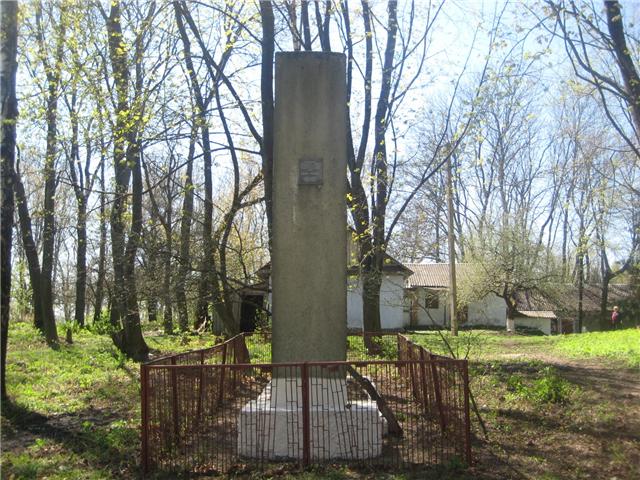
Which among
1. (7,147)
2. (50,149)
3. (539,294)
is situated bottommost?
(539,294)

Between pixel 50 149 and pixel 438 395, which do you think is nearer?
pixel 438 395

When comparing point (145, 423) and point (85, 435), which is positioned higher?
point (145, 423)

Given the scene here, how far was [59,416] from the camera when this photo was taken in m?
9.34

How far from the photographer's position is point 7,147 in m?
9.88

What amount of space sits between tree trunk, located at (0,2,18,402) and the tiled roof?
115 ft

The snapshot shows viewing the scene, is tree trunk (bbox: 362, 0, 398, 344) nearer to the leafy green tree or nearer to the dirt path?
the dirt path

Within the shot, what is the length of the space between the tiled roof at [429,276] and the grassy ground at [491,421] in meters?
30.8

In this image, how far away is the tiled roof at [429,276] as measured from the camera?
45047mm

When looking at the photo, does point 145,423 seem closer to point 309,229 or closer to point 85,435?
point 85,435

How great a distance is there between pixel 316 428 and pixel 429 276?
41401 millimetres

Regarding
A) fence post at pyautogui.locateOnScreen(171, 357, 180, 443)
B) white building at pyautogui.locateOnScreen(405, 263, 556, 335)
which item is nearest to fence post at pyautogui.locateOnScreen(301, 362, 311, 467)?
fence post at pyautogui.locateOnScreen(171, 357, 180, 443)

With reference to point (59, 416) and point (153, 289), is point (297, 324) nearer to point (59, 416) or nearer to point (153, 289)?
point (59, 416)

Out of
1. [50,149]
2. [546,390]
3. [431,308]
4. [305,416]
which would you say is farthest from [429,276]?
[305,416]

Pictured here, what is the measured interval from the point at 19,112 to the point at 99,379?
540 centimetres
